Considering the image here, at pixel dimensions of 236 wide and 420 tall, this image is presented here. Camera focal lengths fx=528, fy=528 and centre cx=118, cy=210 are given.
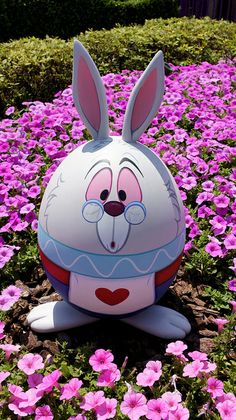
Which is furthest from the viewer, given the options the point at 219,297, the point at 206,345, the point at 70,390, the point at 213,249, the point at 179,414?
the point at 213,249

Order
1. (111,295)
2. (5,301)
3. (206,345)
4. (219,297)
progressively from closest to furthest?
1. (111,295)
2. (5,301)
3. (206,345)
4. (219,297)

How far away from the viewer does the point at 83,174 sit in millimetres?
2768

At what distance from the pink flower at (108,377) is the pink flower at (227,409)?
1.69 ft

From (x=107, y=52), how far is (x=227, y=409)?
568 centimetres

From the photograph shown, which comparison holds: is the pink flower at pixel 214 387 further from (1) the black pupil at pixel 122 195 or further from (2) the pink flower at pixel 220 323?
(1) the black pupil at pixel 122 195

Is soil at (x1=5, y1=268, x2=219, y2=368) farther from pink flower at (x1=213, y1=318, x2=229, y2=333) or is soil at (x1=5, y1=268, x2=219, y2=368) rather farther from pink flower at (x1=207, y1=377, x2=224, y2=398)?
pink flower at (x1=207, y1=377, x2=224, y2=398)

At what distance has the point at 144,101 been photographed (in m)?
2.94

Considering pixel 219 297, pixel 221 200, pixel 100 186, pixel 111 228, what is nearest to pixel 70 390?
pixel 111 228

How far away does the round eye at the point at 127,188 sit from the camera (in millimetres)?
2688

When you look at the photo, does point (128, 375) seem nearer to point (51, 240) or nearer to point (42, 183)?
point (51, 240)

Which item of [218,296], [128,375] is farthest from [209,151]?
[128,375]

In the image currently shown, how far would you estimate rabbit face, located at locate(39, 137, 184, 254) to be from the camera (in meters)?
2.67

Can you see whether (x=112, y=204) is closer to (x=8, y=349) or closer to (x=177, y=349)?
(x=177, y=349)

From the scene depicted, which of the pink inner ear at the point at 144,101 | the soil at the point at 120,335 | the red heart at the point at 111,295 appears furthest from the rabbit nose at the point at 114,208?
the soil at the point at 120,335
